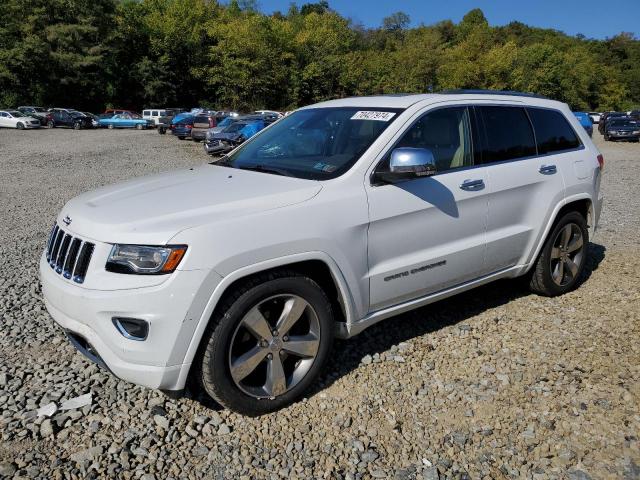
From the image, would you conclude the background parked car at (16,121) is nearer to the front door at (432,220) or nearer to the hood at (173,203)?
the hood at (173,203)

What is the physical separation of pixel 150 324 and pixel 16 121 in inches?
1565

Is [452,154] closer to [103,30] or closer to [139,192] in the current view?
[139,192]

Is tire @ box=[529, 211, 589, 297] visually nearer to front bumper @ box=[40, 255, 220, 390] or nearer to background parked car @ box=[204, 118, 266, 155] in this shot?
front bumper @ box=[40, 255, 220, 390]

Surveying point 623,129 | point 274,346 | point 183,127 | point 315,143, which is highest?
point 623,129

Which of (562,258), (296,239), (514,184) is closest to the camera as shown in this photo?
(296,239)

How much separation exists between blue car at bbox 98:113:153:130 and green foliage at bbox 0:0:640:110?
1487 cm

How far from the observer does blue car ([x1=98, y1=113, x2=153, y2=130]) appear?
4200 centimetres

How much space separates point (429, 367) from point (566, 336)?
4.01ft

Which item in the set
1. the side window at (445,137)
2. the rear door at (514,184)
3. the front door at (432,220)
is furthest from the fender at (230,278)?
the rear door at (514,184)

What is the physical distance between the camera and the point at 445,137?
388cm

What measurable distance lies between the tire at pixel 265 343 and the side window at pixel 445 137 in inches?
50.0

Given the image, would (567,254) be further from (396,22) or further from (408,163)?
(396,22)

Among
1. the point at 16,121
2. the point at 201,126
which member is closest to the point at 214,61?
the point at 16,121

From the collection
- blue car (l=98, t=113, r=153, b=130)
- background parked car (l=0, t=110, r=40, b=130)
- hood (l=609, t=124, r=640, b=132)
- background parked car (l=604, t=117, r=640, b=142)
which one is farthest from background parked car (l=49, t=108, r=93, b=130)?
hood (l=609, t=124, r=640, b=132)
